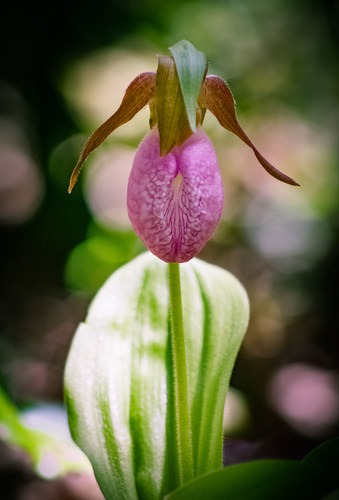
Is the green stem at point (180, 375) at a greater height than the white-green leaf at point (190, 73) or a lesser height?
lesser

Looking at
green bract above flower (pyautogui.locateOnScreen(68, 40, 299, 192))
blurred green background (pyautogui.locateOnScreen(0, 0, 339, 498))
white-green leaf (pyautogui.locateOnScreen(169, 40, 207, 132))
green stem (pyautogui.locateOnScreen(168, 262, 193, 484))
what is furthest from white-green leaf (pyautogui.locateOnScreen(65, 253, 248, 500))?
blurred green background (pyautogui.locateOnScreen(0, 0, 339, 498))

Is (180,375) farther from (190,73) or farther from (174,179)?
(190,73)

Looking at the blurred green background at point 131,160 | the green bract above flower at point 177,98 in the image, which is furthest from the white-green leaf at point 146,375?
the blurred green background at point 131,160

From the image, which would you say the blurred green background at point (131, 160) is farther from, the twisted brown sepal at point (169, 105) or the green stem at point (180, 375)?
the twisted brown sepal at point (169, 105)

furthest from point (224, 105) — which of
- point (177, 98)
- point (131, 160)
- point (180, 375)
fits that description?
point (131, 160)

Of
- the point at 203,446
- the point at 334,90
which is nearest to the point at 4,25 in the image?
the point at 334,90

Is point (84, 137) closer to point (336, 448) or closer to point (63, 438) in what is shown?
point (63, 438)

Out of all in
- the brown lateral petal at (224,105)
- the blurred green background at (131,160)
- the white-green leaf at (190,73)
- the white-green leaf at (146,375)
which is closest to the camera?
the white-green leaf at (190,73)
